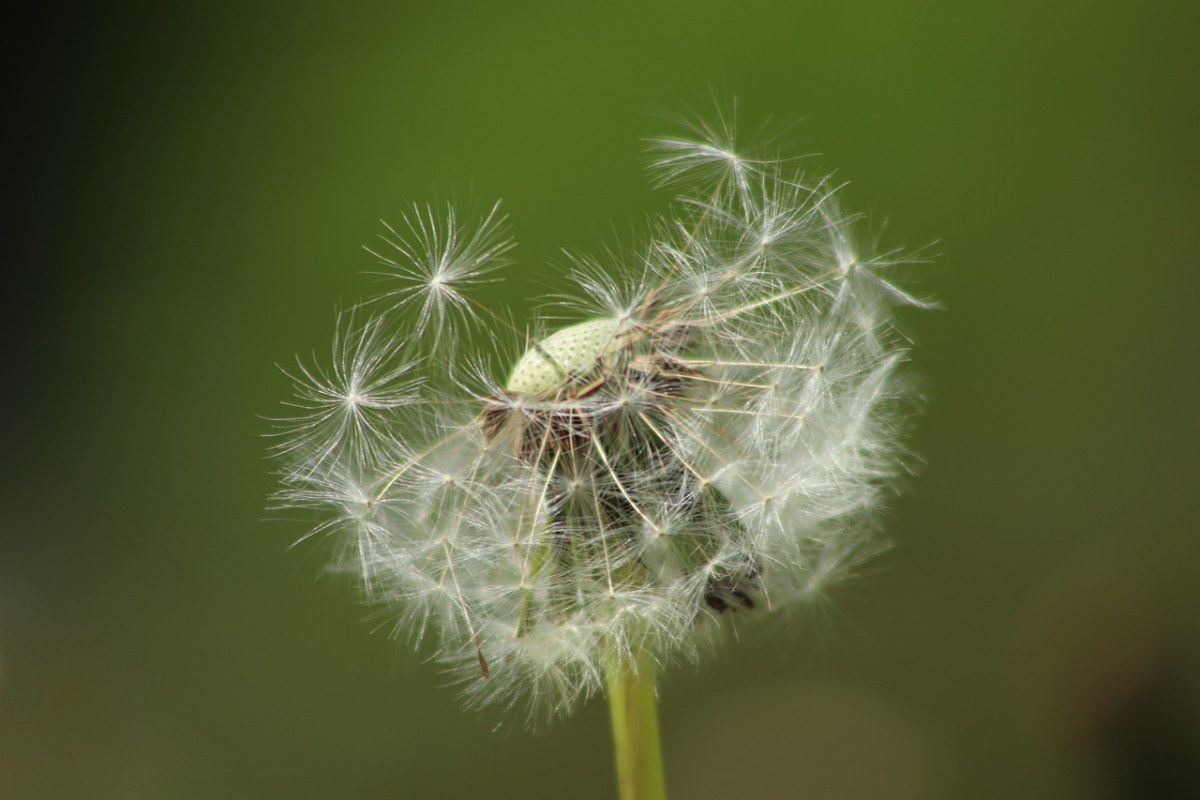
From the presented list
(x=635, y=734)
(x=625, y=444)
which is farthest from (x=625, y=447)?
(x=635, y=734)

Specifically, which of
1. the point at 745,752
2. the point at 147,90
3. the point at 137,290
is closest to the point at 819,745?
the point at 745,752

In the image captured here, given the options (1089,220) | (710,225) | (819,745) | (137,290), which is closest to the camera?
(710,225)

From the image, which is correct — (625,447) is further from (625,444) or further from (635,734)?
(635,734)

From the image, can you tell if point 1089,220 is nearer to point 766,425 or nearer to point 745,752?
point 745,752

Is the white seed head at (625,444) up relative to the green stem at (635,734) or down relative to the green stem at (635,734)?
up

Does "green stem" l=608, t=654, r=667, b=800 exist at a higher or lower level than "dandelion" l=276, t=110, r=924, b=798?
lower

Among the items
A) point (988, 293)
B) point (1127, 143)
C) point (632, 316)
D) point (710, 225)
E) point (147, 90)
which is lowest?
point (632, 316)
